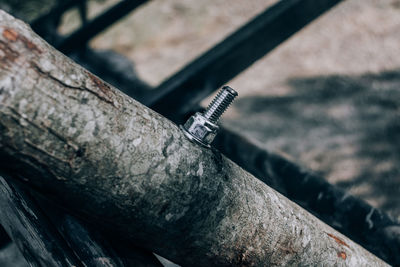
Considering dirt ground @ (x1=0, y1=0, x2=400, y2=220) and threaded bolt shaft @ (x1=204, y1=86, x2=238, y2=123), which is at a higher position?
dirt ground @ (x1=0, y1=0, x2=400, y2=220)

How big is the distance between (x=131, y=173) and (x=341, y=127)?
1875mm

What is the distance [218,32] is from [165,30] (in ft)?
1.37

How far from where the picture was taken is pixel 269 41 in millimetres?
1072

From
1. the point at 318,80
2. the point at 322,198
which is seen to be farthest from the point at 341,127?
the point at 322,198

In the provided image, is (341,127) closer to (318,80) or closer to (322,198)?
(318,80)

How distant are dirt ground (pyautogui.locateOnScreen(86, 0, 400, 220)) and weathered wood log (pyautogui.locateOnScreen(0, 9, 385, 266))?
1199 millimetres

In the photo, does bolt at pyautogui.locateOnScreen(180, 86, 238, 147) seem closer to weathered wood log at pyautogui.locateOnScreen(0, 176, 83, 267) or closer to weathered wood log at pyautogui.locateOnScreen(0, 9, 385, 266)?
weathered wood log at pyautogui.locateOnScreen(0, 9, 385, 266)

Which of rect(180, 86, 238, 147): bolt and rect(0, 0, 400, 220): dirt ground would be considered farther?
rect(0, 0, 400, 220): dirt ground

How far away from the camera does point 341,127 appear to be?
2150 mm

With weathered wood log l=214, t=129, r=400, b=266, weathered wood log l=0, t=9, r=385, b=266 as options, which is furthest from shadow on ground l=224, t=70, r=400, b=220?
weathered wood log l=0, t=9, r=385, b=266

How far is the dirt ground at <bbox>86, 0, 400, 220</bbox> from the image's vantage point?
202 cm

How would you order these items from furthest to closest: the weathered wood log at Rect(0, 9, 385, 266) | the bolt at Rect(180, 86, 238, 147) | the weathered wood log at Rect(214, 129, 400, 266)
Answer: the weathered wood log at Rect(214, 129, 400, 266) < the bolt at Rect(180, 86, 238, 147) < the weathered wood log at Rect(0, 9, 385, 266)

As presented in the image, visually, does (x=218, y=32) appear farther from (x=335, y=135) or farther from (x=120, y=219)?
(x=120, y=219)

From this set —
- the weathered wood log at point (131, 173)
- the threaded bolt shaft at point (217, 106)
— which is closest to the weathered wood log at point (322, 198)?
the weathered wood log at point (131, 173)
